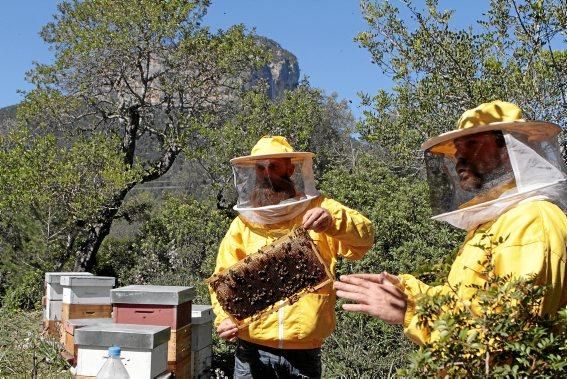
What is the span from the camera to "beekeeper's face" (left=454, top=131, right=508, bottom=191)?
2.14 meters

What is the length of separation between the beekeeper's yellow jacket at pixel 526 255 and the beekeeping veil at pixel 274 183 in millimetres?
1372

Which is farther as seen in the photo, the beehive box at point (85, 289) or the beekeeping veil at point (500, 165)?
the beehive box at point (85, 289)

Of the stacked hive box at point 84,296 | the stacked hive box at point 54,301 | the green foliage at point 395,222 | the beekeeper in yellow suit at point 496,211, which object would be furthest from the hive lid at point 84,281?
the beekeeper in yellow suit at point 496,211

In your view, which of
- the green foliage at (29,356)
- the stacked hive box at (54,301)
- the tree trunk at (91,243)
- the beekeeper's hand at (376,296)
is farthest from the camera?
the tree trunk at (91,243)

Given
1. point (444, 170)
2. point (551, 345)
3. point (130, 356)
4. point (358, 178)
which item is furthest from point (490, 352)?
point (358, 178)

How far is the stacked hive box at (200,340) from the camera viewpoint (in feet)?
17.9

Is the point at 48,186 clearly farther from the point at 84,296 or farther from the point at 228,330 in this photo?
the point at 228,330

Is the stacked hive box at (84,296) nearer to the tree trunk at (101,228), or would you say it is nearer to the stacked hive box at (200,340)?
the stacked hive box at (200,340)

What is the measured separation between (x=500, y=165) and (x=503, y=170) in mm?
22

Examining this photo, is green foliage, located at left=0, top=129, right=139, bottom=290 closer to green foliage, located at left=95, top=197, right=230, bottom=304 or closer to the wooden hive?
green foliage, located at left=95, top=197, right=230, bottom=304

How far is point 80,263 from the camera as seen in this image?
12203mm

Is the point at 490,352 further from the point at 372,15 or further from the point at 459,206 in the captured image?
the point at 372,15

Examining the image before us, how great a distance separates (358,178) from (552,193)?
247 inches

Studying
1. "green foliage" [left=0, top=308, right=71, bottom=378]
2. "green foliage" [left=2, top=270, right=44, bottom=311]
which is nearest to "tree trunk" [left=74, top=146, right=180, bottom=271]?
"green foliage" [left=2, top=270, right=44, bottom=311]
